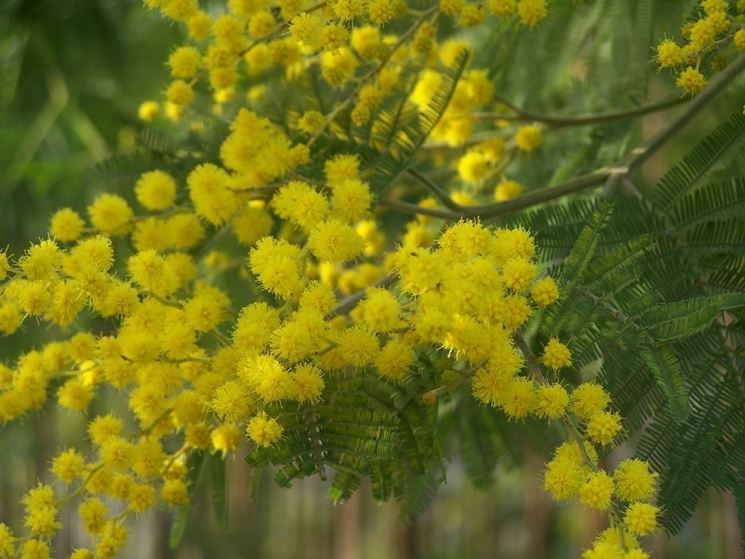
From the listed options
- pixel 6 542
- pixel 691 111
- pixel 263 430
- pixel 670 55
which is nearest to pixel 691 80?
pixel 670 55

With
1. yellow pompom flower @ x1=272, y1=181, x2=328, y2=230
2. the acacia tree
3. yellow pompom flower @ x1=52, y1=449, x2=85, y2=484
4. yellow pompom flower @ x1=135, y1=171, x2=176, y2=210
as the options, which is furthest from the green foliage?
yellow pompom flower @ x1=52, y1=449, x2=85, y2=484

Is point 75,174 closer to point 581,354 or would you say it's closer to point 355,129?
point 355,129

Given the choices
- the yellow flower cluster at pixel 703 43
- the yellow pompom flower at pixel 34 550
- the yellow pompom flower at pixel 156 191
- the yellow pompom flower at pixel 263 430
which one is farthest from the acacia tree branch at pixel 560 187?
the yellow pompom flower at pixel 34 550

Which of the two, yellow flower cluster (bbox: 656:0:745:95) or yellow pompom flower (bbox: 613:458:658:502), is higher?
yellow flower cluster (bbox: 656:0:745:95)

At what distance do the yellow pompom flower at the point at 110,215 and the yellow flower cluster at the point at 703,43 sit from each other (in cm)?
83

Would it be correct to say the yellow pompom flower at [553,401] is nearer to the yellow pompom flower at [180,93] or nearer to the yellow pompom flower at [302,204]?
the yellow pompom flower at [302,204]

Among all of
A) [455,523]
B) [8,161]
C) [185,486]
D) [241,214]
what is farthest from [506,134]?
[455,523]

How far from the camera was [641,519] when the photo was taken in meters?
1.16

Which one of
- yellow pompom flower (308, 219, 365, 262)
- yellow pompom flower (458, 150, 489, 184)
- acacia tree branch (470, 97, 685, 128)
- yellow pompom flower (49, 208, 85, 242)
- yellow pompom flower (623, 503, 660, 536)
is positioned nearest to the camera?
yellow pompom flower (623, 503, 660, 536)

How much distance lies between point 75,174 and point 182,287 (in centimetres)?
115

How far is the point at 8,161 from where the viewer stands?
289cm

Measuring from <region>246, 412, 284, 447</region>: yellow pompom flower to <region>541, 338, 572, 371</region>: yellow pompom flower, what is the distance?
34 centimetres

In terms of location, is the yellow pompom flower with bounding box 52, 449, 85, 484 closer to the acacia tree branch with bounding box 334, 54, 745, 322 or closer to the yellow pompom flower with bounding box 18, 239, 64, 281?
the yellow pompom flower with bounding box 18, 239, 64, 281

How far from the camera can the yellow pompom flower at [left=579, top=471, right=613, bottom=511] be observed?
115 cm
